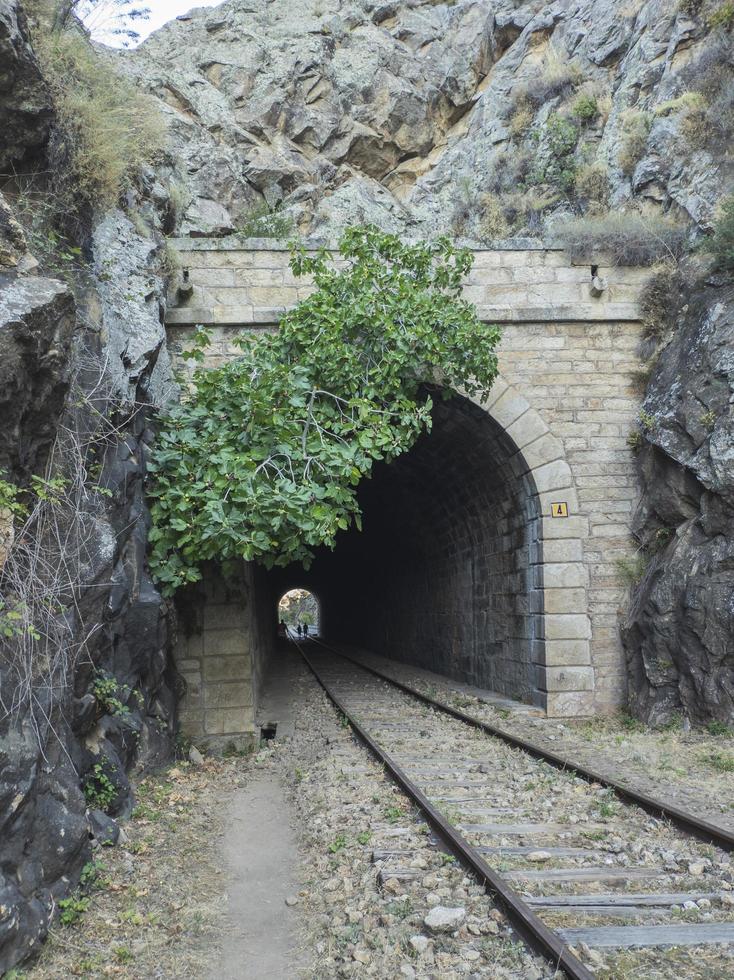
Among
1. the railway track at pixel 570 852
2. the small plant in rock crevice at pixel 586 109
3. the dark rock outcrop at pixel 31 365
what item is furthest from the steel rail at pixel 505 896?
the small plant in rock crevice at pixel 586 109

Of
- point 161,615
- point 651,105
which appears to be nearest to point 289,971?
point 161,615

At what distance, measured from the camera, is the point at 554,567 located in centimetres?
940

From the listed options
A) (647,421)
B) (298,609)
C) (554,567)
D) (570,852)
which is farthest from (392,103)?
(298,609)

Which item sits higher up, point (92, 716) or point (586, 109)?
point (586, 109)

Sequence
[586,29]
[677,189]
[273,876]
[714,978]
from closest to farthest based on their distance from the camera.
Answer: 1. [714,978]
2. [273,876]
3. [677,189]
4. [586,29]

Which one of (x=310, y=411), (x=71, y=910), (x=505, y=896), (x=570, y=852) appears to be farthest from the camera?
(x=310, y=411)

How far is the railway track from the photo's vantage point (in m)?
3.35

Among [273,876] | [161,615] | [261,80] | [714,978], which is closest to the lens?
[714,978]

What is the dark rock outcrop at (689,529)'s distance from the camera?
7762 mm

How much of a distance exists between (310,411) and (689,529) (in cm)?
463

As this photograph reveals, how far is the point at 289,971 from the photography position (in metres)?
3.51

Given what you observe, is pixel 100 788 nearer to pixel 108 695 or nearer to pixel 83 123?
pixel 108 695

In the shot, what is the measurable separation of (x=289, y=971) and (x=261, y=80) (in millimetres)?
29358

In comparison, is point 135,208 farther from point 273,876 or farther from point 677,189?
point 677,189
